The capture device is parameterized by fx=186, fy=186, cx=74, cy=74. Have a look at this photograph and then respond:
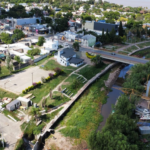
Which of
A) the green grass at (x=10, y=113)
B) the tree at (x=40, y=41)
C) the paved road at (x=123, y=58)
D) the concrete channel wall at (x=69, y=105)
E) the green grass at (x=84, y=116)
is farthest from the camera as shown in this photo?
the tree at (x=40, y=41)

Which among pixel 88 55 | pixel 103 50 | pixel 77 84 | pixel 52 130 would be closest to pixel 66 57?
pixel 88 55

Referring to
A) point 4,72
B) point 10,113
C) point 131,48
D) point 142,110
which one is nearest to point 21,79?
point 4,72

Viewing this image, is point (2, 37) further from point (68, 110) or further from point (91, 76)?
point (68, 110)

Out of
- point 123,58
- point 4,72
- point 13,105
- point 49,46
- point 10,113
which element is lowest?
point 10,113

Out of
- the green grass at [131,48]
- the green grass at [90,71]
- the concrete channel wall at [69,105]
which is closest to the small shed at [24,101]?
the concrete channel wall at [69,105]

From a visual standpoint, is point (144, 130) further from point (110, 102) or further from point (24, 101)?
point (24, 101)

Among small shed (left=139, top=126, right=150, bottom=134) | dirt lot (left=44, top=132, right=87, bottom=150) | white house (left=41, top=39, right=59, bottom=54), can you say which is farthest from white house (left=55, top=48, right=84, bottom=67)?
small shed (left=139, top=126, right=150, bottom=134)

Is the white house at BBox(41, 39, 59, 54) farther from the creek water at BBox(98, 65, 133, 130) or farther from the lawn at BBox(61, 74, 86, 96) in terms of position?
the creek water at BBox(98, 65, 133, 130)

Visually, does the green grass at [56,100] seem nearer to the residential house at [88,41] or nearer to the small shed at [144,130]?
the small shed at [144,130]
